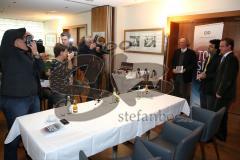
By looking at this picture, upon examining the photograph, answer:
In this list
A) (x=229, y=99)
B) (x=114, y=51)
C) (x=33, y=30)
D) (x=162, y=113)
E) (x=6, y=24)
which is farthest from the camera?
(x=33, y=30)

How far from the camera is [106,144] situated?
1.58 m

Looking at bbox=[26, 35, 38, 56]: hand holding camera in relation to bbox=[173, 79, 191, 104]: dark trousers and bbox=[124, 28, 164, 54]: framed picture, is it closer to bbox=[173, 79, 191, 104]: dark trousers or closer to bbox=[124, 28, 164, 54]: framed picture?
bbox=[173, 79, 191, 104]: dark trousers

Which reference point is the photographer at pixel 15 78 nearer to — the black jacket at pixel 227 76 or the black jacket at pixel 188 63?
the black jacket at pixel 227 76

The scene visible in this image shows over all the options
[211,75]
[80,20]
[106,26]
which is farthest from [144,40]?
[80,20]

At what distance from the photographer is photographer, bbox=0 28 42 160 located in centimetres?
179

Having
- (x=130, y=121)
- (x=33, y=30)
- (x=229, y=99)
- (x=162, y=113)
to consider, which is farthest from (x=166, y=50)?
(x=33, y=30)

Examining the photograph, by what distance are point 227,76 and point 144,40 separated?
97.0 inches

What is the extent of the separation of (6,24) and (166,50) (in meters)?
7.29

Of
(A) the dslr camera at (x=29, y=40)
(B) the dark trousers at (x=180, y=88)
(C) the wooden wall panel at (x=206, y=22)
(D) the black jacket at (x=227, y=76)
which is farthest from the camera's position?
(B) the dark trousers at (x=180, y=88)

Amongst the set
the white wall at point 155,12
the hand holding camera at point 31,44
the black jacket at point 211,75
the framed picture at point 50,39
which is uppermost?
the white wall at point 155,12

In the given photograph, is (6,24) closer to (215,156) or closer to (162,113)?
(162,113)

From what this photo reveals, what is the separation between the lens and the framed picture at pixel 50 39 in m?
8.35

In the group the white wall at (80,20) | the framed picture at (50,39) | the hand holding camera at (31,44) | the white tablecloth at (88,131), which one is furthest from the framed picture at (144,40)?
the framed picture at (50,39)

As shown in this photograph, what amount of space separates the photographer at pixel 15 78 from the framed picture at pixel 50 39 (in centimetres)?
681
